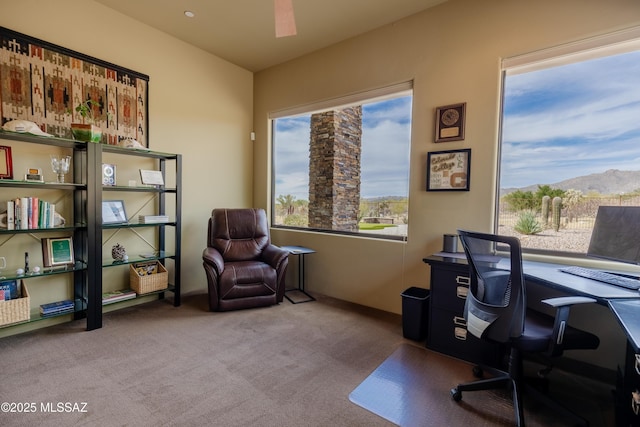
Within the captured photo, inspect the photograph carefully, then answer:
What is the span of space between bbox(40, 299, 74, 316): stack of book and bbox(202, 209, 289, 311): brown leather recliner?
1194mm

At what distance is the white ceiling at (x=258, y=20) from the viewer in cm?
288

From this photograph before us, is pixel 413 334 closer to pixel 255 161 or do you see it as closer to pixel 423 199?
pixel 423 199

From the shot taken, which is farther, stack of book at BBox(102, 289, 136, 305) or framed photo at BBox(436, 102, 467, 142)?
stack of book at BBox(102, 289, 136, 305)

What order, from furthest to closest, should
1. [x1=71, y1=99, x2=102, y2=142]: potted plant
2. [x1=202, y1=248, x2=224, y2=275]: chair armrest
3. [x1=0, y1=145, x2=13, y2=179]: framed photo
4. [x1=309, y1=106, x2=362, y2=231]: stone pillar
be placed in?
[x1=309, y1=106, x2=362, y2=231]: stone pillar, [x1=202, y1=248, x2=224, y2=275]: chair armrest, [x1=71, y1=99, x2=102, y2=142]: potted plant, [x1=0, y1=145, x2=13, y2=179]: framed photo

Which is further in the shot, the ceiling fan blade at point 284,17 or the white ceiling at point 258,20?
the white ceiling at point 258,20

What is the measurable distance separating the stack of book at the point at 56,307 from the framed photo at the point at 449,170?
3531 mm

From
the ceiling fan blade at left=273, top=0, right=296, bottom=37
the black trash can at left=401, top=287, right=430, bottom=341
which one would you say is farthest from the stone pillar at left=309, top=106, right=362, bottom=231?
the ceiling fan blade at left=273, top=0, right=296, bottom=37

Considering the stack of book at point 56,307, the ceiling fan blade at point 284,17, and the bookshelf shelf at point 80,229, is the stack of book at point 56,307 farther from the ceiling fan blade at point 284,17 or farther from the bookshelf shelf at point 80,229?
the ceiling fan blade at point 284,17

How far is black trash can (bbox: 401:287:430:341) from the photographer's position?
8.42 feet

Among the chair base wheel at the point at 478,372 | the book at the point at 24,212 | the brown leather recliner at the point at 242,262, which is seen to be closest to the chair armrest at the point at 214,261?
the brown leather recliner at the point at 242,262

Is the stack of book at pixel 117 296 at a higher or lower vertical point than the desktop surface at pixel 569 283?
lower

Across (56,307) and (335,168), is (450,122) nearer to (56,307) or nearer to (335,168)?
(335,168)

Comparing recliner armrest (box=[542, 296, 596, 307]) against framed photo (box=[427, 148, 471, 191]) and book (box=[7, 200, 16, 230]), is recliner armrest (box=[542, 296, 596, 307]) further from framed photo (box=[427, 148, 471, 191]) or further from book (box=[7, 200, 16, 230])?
book (box=[7, 200, 16, 230])

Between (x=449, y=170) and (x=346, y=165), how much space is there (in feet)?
4.65
